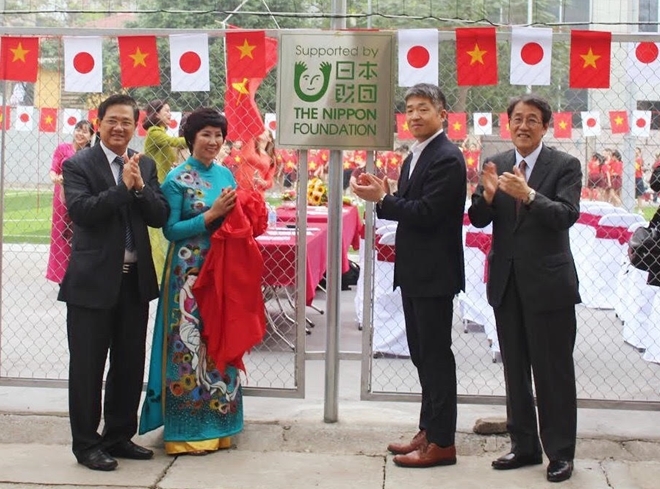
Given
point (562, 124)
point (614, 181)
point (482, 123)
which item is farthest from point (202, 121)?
point (614, 181)

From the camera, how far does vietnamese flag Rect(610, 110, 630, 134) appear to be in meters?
9.99

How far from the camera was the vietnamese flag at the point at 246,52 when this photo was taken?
5.18 meters

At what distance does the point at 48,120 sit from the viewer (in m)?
10.2

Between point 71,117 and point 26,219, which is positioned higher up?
point 71,117

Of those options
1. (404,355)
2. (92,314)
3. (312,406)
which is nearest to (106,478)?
(92,314)

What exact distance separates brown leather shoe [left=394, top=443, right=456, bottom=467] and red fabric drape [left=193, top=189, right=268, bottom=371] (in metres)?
0.93

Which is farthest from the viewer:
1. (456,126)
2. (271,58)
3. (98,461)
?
(456,126)

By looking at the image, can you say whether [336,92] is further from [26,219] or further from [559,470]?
[26,219]

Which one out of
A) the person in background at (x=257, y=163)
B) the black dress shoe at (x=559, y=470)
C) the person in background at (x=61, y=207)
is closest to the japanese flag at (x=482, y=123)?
the person in background at (x=61, y=207)

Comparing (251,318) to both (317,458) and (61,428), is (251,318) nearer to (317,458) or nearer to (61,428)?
(317,458)

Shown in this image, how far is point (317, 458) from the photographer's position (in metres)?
5.00

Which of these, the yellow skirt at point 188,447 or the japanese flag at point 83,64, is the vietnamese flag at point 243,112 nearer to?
the japanese flag at point 83,64

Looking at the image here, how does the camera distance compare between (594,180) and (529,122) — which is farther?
(594,180)

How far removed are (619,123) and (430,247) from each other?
6.37 m
